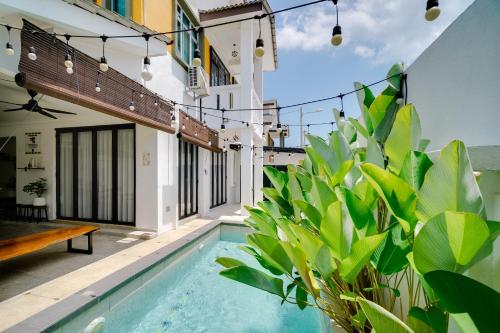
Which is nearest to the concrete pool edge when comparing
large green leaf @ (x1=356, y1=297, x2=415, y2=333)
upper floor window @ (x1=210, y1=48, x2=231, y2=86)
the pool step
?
the pool step

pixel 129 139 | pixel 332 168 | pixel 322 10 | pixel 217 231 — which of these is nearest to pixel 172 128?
pixel 129 139

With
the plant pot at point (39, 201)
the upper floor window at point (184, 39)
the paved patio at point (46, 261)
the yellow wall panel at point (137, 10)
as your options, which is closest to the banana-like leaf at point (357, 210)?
the paved patio at point (46, 261)

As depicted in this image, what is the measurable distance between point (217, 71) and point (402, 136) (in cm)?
1104

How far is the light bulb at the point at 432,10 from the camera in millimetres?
1964

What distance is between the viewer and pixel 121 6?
224 inches

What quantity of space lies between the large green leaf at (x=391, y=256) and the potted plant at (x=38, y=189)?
9.38 m

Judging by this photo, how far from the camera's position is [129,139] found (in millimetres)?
6574

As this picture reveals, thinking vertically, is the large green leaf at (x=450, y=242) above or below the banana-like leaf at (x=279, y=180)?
A: below

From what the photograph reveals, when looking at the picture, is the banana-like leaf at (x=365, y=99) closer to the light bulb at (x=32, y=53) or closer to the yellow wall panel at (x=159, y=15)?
the light bulb at (x=32, y=53)

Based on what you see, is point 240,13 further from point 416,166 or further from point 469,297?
point 469,297

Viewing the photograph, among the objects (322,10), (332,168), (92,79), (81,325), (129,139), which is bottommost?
(81,325)

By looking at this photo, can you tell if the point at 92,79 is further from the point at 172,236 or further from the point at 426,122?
the point at 426,122

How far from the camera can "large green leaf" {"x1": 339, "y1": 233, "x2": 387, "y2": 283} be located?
88 cm

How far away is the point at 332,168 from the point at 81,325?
3.30 meters
